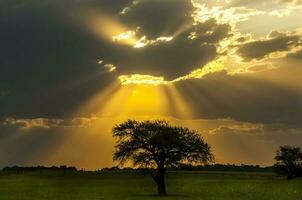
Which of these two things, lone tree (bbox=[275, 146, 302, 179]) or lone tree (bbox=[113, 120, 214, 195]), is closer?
lone tree (bbox=[113, 120, 214, 195])

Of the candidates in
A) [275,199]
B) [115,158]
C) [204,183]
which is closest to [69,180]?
[204,183]

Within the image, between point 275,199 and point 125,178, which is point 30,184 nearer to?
point 125,178

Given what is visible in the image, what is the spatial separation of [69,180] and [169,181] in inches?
1014

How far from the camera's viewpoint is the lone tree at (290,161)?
132625mm

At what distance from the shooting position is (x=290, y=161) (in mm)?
133250

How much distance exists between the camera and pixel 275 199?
6606 cm

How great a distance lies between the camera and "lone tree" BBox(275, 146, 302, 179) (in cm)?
13262

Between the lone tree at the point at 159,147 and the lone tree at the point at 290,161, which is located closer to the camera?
the lone tree at the point at 159,147

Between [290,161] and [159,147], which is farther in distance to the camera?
[290,161]

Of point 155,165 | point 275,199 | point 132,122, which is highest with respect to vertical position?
point 132,122

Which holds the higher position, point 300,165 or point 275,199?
point 300,165

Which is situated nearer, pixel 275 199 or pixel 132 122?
pixel 275 199

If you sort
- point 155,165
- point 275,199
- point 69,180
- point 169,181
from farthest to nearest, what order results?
point 69,180 < point 169,181 < point 155,165 < point 275,199

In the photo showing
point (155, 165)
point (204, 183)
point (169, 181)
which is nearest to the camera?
point (155, 165)
